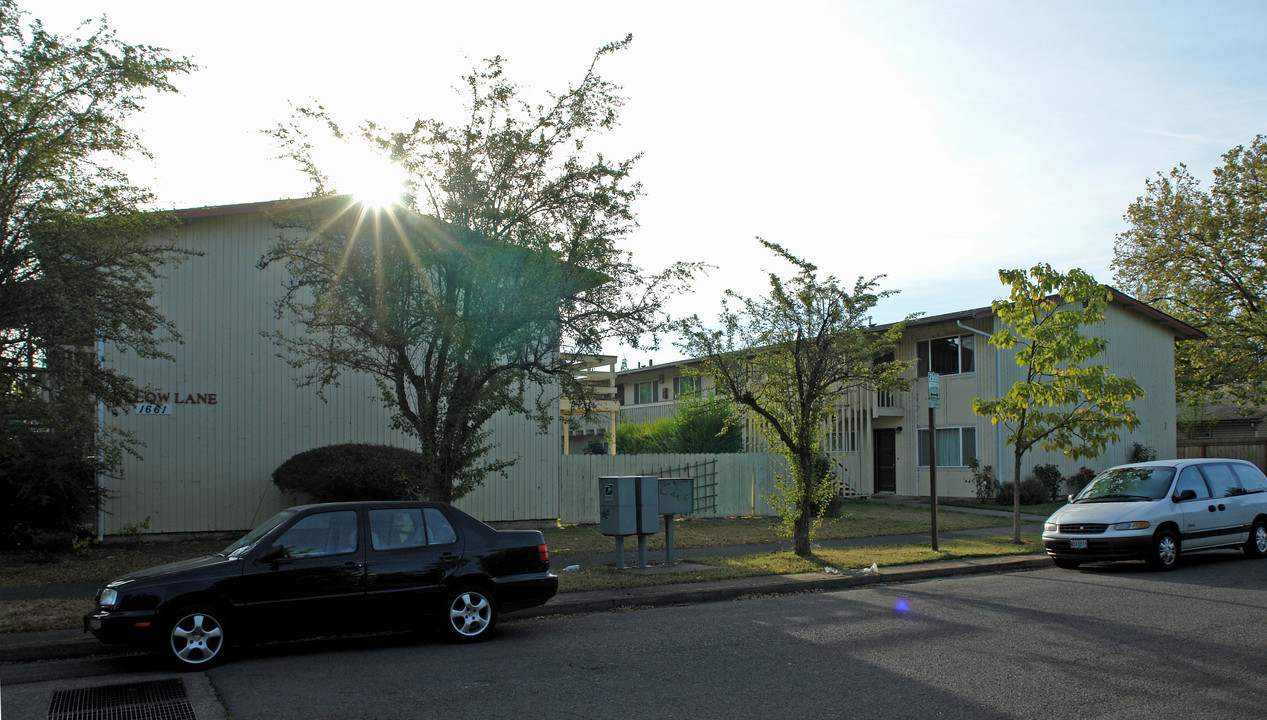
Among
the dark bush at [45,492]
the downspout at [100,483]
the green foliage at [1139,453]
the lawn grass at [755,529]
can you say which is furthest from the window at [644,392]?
the dark bush at [45,492]

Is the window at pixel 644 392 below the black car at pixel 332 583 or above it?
above

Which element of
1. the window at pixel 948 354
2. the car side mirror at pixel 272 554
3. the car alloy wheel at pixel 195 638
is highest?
the window at pixel 948 354

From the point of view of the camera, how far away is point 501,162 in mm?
11773

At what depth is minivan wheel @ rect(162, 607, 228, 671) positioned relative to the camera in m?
7.47

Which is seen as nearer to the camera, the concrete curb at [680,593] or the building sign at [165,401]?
the concrete curb at [680,593]

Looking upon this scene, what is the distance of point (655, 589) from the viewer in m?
11.4

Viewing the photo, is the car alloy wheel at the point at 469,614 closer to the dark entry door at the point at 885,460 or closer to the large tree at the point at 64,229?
the large tree at the point at 64,229

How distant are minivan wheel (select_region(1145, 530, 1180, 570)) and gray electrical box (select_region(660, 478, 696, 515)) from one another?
681cm

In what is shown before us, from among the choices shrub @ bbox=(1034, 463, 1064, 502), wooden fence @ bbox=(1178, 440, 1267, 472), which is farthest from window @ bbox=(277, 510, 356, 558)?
wooden fence @ bbox=(1178, 440, 1267, 472)

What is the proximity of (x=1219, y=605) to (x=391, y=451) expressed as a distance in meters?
12.7

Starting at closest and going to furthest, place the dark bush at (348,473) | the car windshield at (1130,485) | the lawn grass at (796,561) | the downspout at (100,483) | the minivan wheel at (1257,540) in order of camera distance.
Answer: the lawn grass at (796,561) → the car windshield at (1130,485) → the minivan wheel at (1257,540) → the downspout at (100,483) → the dark bush at (348,473)

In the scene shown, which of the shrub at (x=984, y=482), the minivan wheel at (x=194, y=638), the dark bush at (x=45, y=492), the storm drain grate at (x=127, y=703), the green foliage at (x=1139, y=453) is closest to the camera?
the storm drain grate at (x=127, y=703)

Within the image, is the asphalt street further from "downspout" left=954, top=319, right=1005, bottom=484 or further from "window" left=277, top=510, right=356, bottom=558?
"downspout" left=954, top=319, right=1005, bottom=484

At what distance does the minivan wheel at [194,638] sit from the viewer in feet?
24.5
